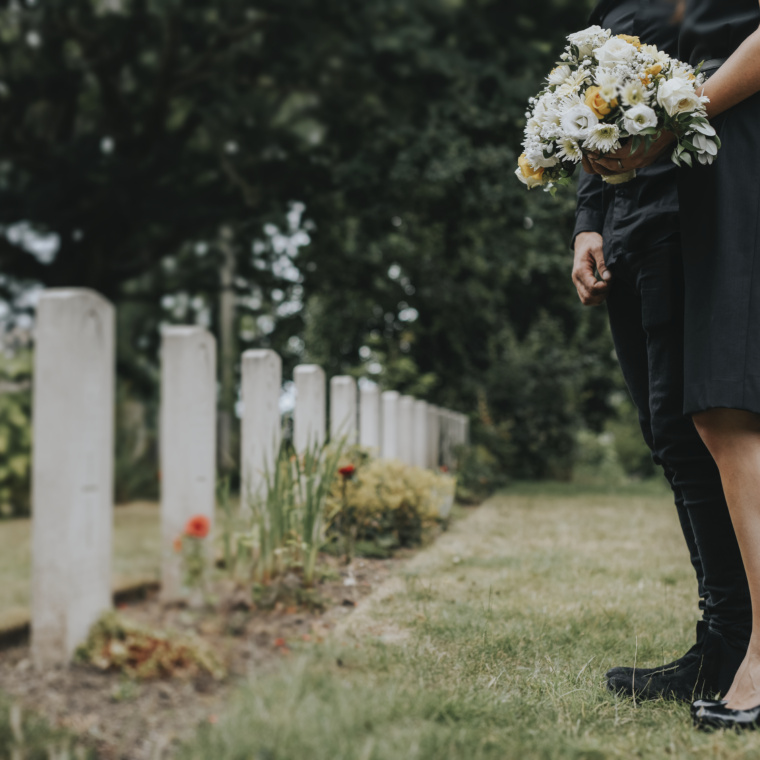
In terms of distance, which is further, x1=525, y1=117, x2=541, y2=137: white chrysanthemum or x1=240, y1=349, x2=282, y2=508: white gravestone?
x1=240, y1=349, x2=282, y2=508: white gravestone

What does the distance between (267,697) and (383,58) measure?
9.06 m

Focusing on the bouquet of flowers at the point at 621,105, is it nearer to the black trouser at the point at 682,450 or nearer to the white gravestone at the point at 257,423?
the black trouser at the point at 682,450

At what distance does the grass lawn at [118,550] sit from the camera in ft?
11.9

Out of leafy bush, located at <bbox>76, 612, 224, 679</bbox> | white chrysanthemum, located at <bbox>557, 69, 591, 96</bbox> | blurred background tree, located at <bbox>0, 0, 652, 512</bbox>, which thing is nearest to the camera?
leafy bush, located at <bbox>76, 612, 224, 679</bbox>

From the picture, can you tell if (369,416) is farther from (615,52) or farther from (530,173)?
(615,52)

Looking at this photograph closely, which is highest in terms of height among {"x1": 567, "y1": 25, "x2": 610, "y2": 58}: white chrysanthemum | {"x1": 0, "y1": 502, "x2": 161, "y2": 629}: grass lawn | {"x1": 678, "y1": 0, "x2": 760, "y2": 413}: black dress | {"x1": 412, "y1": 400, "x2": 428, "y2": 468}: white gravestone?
{"x1": 567, "y1": 25, "x2": 610, "y2": 58}: white chrysanthemum

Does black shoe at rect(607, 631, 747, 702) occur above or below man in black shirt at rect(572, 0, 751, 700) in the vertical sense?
below

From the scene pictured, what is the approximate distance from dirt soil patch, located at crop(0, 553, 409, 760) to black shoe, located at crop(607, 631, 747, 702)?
852 millimetres

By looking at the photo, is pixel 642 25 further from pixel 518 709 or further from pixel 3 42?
pixel 3 42

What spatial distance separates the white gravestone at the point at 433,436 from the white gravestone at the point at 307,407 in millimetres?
4457

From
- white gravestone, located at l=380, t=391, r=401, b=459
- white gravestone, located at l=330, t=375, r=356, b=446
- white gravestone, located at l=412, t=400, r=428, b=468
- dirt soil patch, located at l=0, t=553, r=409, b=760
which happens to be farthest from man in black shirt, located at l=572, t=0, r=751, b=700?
white gravestone, located at l=412, t=400, r=428, b=468

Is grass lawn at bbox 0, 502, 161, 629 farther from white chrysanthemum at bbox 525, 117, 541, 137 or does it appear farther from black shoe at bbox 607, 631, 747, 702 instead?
white chrysanthemum at bbox 525, 117, 541, 137

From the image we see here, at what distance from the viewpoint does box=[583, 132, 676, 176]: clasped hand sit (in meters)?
2.00

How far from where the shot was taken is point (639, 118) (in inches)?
75.0
